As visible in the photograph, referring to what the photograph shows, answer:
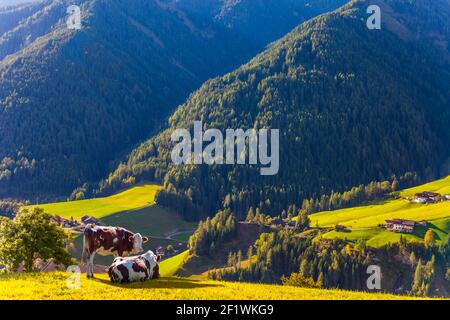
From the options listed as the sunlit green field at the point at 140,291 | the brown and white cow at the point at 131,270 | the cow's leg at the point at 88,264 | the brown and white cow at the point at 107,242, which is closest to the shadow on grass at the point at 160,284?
the sunlit green field at the point at 140,291

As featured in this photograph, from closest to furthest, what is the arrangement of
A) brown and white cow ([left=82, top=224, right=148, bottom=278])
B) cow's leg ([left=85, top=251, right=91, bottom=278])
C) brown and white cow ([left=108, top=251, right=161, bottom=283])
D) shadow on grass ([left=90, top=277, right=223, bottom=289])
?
shadow on grass ([left=90, top=277, right=223, bottom=289]) → brown and white cow ([left=108, top=251, right=161, bottom=283]) → cow's leg ([left=85, top=251, right=91, bottom=278]) → brown and white cow ([left=82, top=224, right=148, bottom=278])

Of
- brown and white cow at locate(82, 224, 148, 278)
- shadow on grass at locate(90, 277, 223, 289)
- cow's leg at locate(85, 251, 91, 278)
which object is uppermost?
brown and white cow at locate(82, 224, 148, 278)

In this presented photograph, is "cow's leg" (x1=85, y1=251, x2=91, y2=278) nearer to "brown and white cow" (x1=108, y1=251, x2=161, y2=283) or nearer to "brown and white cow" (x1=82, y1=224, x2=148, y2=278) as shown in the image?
"brown and white cow" (x1=82, y1=224, x2=148, y2=278)

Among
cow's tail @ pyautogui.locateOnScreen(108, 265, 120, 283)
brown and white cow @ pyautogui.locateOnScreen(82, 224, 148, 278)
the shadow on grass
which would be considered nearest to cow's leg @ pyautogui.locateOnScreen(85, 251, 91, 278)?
brown and white cow @ pyautogui.locateOnScreen(82, 224, 148, 278)

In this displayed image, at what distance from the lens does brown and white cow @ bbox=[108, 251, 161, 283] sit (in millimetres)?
36531

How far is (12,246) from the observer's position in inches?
1781

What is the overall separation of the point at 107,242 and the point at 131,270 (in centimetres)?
596

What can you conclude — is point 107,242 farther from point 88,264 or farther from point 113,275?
point 113,275

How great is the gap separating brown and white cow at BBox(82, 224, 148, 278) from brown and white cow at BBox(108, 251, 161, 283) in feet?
14.2

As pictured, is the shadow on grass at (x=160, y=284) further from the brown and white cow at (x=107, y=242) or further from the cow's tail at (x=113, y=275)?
the brown and white cow at (x=107, y=242)

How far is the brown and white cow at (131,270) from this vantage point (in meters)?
36.5

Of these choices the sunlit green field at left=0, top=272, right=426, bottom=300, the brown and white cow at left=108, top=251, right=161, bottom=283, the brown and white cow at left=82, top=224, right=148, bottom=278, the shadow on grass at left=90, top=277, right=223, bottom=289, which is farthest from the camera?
the brown and white cow at left=82, top=224, right=148, bottom=278

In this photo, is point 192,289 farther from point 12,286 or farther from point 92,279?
point 12,286
